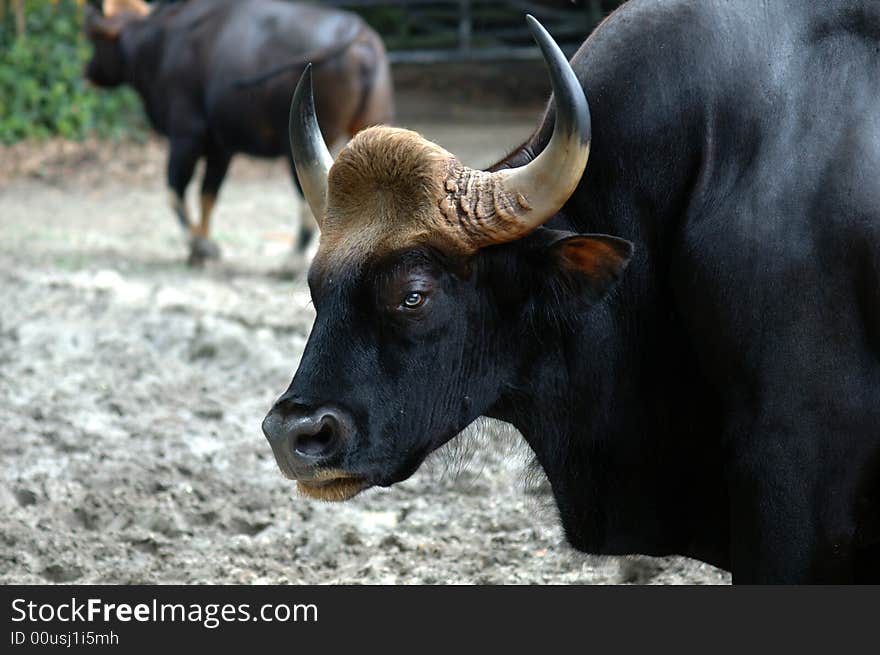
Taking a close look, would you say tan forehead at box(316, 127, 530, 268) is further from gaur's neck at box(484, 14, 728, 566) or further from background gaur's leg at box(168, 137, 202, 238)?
background gaur's leg at box(168, 137, 202, 238)

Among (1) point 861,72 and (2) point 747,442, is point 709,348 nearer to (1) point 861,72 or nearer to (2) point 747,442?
(2) point 747,442

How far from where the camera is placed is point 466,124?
17172mm

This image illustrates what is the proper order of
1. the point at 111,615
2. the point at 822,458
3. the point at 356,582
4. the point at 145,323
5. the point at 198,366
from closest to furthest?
the point at 822,458, the point at 111,615, the point at 356,582, the point at 198,366, the point at 145,323

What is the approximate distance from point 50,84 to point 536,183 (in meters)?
14.2

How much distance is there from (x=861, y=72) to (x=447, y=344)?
1.25 meters

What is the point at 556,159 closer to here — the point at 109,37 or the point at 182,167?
the point at 182,167

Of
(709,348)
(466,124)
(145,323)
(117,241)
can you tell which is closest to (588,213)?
(709,348)

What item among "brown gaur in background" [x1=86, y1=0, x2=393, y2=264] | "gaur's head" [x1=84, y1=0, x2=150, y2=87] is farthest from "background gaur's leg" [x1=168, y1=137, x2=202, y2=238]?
"gaur's head" [x1=84, y1=0, x2=150, y2=87]

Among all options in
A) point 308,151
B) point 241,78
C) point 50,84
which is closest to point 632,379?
point 308,151

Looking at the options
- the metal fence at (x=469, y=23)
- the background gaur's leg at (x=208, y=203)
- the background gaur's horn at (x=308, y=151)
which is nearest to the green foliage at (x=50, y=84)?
the metal fence at (x=469, y=23)

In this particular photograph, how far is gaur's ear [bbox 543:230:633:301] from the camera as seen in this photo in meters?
3.18

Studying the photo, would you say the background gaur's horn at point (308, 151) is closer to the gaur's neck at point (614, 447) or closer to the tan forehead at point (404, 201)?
the tan forehead at point (404, 201)

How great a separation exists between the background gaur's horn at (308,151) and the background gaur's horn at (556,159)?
627 mm

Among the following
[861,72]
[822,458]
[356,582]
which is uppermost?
[861,72]
